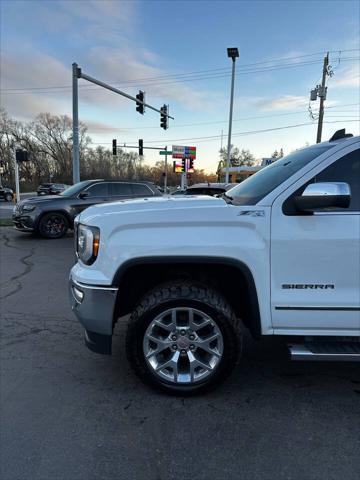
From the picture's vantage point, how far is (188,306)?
2693mm

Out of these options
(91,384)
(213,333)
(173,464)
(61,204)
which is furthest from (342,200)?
(61,204)

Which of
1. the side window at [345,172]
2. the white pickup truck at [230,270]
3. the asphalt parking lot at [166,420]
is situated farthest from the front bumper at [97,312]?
the side window at [345,172]

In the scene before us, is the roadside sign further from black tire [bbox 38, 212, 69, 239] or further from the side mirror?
the side mirror

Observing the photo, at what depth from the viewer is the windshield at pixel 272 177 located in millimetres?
2854

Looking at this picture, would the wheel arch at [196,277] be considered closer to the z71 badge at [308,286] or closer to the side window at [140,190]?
the z71 badge at [308,286]

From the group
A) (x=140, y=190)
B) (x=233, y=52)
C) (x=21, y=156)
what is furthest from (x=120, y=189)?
(x=233, y=52)

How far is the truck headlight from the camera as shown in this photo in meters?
2.73

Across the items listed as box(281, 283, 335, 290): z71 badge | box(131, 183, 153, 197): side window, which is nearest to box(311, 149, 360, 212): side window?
box(281, 283, 335, 290): z71 badge

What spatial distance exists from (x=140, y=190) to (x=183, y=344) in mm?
9079

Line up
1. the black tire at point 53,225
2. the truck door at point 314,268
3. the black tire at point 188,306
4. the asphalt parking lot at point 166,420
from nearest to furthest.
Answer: the asphalt parking lot at point 166,420
the truck door at point 314,268
the black tire at point 188,306
the black tire at point 53,225

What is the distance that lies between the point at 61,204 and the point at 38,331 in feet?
23.7

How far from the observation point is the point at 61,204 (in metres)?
10.7

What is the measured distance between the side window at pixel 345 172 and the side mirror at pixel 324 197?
0.29m

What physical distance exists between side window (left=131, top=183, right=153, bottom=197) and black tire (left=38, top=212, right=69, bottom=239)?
232 centimetres
